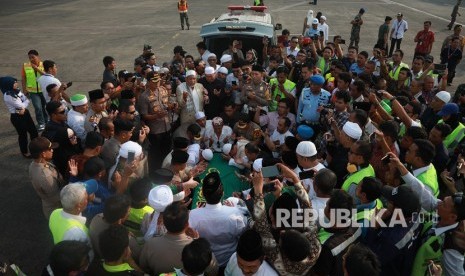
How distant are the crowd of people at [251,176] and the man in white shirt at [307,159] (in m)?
0.03

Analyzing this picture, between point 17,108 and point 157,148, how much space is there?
124 inches

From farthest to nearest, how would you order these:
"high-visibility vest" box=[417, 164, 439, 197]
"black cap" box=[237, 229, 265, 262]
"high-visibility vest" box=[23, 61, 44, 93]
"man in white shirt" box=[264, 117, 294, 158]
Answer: "high-visibility vest" box=[23, 61, 44, 93] < "man in white shirt" box=[264, 117, 294, 158] < "high-visibility vest" box=[417, 164, 439, 197] < "black cap" box=[237, 229, 265, 262]

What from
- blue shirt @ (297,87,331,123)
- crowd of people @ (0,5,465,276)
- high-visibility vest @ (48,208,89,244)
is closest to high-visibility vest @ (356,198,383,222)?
crowd of people @ (0,5,465,276)

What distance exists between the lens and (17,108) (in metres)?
7.38

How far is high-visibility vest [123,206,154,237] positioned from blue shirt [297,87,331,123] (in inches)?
151

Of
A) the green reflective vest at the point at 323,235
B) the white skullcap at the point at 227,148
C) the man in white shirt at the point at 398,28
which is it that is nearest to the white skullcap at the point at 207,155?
the white skullcap at the point at 227,148

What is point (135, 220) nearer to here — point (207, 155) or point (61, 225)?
point (61, 225)

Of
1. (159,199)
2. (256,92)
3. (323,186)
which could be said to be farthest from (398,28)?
(159,199)

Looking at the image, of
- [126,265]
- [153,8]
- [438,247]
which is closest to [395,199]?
[438,247]

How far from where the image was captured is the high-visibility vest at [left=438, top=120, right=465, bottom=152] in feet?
18.3

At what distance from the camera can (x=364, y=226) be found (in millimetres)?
3535

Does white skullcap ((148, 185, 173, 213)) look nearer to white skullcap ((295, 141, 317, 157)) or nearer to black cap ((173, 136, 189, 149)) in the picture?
black cap ((173, 136, 189, 149))

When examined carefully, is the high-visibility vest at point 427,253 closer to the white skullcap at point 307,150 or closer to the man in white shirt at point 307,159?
the man in white shirt at point 307,159

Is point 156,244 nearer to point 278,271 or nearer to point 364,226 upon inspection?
point 278,271
